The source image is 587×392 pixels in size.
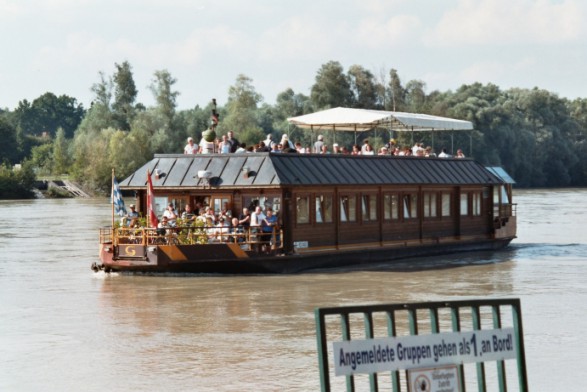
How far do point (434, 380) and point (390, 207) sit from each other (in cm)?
2373

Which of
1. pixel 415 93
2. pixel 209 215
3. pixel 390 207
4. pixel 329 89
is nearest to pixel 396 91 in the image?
pixel 415 93

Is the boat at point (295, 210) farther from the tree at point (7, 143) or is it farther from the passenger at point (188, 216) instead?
the tree at point (7, 143)

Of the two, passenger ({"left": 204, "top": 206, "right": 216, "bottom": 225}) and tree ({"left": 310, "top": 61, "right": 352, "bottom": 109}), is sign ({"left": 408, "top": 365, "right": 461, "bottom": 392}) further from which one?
tree ({"left": 310, "top": 61, "right": 352, "bottom": 109})

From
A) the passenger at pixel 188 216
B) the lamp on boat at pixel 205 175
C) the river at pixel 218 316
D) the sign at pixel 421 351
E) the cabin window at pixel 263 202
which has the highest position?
the lamp on boat at pixel 205 175

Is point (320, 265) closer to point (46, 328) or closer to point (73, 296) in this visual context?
point (73, 296)

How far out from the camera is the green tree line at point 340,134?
291ft

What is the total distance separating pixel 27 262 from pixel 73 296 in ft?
29.6

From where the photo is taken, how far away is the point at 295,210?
26.7 metres

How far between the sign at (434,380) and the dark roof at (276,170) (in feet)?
61.2

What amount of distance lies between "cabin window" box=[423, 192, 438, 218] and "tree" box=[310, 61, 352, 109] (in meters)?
58.2

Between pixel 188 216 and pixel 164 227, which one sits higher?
pixel 188 216

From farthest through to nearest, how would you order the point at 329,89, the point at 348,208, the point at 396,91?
the point at 396,91 < the point at 329,89 < the point at 348,208

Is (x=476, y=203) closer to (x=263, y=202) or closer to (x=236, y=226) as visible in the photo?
(x=263, y=202)

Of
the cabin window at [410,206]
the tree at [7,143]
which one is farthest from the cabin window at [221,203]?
the tree at [7,143]
